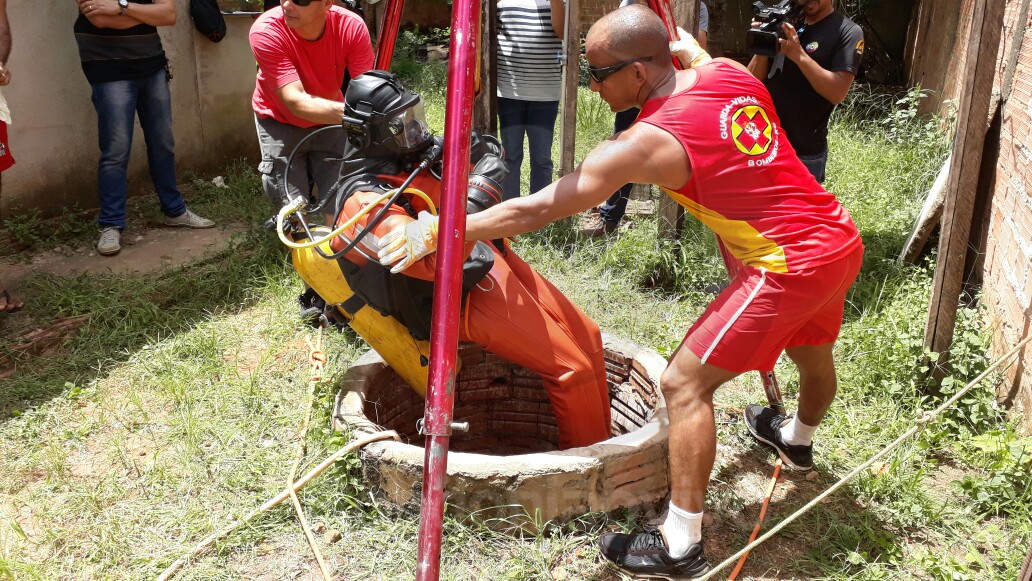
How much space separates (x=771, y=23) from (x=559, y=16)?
1490mm

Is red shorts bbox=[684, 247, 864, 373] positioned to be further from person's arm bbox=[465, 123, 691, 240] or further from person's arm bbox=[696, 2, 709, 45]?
person's arm bbox=[696, 2, 709, 45]

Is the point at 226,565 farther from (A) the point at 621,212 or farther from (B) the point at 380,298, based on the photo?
(A) the point at 621,212

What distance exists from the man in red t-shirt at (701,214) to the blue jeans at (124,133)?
11.3ft

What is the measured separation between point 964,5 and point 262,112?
5.98 m

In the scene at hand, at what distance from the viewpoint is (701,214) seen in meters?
2.61

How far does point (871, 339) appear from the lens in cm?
404

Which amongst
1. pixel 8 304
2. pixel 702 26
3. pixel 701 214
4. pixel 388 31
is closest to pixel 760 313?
pixel 701 214

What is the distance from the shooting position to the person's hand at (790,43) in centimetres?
414

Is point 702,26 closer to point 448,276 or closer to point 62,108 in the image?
point 448,276

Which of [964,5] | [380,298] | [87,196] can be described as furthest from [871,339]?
[87,196]

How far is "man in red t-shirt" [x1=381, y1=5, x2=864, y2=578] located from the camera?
96.8 inches

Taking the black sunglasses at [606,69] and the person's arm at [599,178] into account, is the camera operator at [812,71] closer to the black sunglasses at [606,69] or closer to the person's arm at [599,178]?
the black sunglasses at [606,69]

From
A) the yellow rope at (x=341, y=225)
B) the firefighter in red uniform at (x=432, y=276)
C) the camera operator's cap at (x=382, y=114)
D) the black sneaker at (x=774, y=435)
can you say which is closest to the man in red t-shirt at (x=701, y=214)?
the yellow rope at (x=341, y=225)

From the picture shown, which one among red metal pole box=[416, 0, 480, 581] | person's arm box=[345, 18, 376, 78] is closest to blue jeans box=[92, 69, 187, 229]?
person's arm box=[345, 18, 376, 78]
